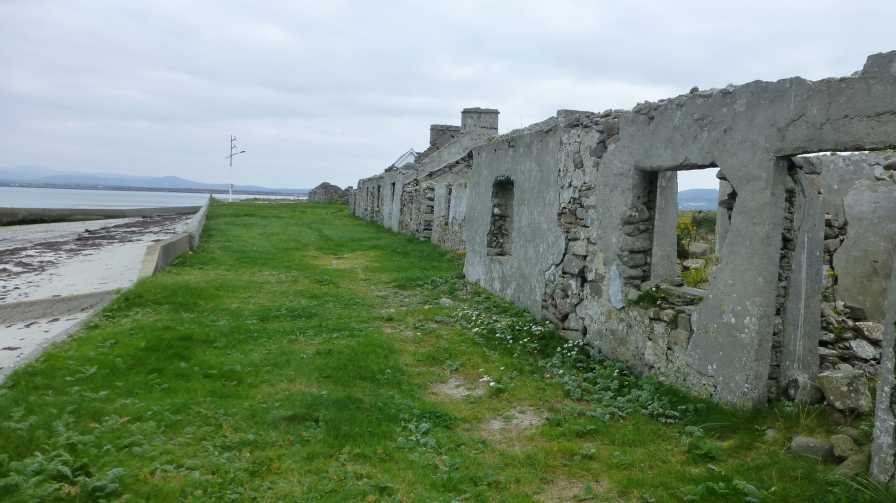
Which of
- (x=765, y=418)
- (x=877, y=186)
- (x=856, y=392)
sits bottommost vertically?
(x=765, y=418)

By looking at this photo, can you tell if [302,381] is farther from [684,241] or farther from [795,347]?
[684,241]

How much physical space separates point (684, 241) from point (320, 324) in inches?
233

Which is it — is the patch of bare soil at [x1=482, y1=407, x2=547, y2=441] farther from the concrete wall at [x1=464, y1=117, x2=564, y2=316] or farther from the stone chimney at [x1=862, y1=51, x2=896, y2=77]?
the stone chimney at [x1=862, y1=51, x2=896, y2=77]

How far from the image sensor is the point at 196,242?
17250mm

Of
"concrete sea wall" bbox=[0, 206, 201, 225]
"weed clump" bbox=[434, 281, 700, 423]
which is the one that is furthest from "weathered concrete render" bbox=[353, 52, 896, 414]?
"concrete sea wall" bbox=[0, 206, 201, 225]

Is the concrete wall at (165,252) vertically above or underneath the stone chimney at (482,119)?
underneath

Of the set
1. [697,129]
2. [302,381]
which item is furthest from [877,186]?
[302,381]

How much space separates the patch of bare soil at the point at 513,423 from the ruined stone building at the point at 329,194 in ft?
160

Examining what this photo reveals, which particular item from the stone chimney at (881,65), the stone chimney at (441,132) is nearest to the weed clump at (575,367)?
the stone chimney at (881,65)

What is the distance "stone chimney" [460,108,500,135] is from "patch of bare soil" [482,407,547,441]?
25962 mm

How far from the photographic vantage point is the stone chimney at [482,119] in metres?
30.8

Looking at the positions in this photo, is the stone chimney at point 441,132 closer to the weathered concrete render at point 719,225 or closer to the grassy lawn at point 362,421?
the weathered concrete render at point 719,225

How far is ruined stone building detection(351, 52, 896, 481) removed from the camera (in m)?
4.85

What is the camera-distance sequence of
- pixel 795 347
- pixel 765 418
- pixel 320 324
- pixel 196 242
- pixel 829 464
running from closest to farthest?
pixel 829 464
pixel 765 418
pixel 795 347
pixel 320 324
pixel 196 242
